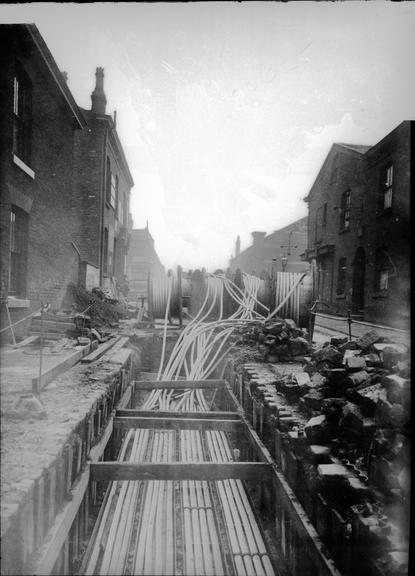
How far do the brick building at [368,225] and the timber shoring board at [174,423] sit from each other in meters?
2.27

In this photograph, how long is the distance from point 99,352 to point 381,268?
4.40 metres

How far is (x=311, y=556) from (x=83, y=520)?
187 cm

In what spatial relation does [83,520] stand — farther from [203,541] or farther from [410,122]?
[410,122]

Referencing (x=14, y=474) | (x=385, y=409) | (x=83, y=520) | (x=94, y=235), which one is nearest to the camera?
(x=14, y=474)

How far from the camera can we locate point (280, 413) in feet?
11.8

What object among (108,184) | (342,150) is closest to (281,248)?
(108,184)

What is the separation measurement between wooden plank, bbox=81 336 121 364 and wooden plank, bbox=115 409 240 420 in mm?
930

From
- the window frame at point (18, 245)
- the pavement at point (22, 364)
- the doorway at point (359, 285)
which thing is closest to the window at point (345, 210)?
the doorway at point (359, 285)

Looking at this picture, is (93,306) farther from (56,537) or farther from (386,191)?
(56,537)

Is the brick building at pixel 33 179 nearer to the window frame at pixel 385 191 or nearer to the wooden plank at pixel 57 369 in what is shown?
the wooden plank at pixel 57 369

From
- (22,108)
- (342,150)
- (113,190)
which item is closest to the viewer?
(342,150)

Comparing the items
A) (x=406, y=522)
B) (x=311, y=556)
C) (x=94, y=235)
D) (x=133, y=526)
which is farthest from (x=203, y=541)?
(x=94, y=235)

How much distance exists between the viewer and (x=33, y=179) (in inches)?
213

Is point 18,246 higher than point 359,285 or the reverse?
higher
